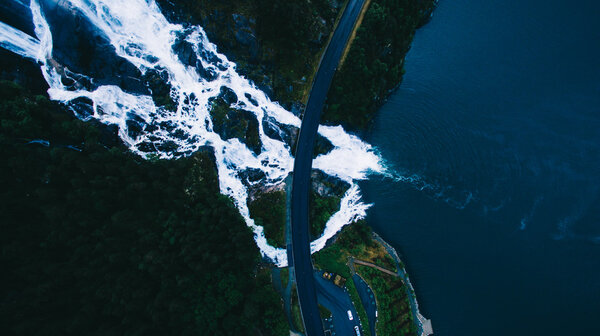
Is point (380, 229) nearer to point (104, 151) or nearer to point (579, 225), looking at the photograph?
point (579, 225)

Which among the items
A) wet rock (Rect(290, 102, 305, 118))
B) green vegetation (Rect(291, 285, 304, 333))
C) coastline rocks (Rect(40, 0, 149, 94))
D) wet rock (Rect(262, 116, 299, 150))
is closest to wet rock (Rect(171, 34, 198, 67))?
coastline rocks (Rect(40, 0, 149, 94))

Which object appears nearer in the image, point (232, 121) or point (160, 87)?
point (160, 87)

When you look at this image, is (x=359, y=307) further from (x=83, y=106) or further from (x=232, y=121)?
(x=83, y=106)

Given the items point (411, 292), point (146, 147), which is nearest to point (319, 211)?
point (411, 292)

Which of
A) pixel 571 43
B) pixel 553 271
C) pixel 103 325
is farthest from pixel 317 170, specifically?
pixel 571 43

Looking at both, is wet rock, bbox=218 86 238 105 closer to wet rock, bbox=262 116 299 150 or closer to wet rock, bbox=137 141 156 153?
wet rock, bbox=262 116 299 150

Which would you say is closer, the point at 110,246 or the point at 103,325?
the point at 103,325

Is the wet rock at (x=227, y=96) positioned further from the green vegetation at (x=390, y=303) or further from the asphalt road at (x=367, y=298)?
the asphalt road at (x=367, y=298)
